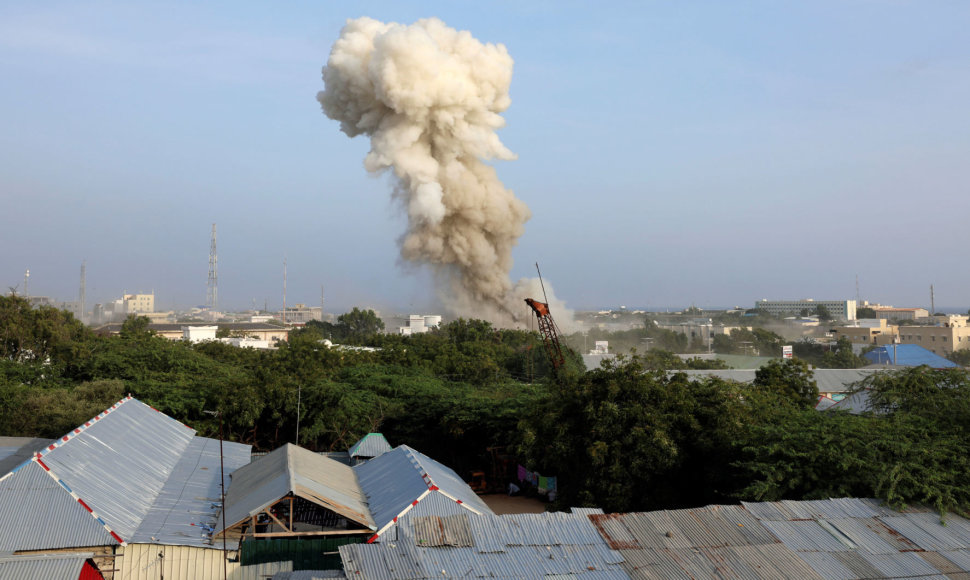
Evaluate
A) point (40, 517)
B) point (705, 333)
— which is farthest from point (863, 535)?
point (705, 333)

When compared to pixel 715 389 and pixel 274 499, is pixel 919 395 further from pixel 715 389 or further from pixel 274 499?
pixel 274 499

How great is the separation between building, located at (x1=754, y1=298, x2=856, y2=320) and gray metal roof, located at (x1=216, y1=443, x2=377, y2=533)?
10225 centimetres

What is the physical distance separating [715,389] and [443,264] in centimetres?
2825

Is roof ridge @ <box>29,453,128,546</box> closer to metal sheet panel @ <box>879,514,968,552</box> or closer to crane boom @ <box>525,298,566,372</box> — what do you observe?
metal sheet panel @ <box>879,514,968,552</box>

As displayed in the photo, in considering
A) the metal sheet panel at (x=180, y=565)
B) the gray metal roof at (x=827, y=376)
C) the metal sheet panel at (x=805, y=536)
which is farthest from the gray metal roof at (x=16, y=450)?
the gray metal roof at (x=827, y=376)

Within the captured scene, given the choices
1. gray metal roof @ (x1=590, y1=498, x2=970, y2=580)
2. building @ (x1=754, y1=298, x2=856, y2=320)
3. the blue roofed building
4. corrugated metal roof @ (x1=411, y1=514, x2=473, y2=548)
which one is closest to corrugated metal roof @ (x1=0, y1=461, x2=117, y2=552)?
corrugated metal roof @ (x1=411, y1=514, x2=473, y2=548)

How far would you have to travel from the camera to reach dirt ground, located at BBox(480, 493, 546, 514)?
15.0m

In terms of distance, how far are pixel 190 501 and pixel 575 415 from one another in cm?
650

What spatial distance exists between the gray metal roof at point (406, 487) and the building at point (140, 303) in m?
140

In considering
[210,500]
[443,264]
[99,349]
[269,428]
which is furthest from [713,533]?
[443,264]

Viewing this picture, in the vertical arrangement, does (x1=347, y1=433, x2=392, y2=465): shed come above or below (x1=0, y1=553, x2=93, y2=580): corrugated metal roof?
below

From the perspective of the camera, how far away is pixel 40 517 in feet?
28.1

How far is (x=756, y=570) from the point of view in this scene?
6844 mm

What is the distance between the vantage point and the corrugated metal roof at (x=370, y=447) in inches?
617
